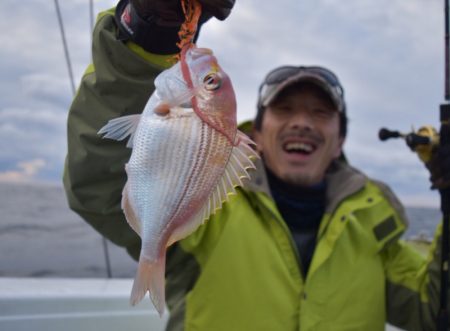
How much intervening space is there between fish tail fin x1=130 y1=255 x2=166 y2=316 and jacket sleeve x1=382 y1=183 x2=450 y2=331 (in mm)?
2056

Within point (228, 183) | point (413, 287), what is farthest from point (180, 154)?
point (413, 287)

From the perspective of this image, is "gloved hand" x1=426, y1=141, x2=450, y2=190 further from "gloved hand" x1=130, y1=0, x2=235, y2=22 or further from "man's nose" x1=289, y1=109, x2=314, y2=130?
"gloved hand" x1=130, y1=0, x2=235, y2=22

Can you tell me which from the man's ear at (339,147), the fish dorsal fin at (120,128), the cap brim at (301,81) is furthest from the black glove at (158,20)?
the man's ear at (339,147)

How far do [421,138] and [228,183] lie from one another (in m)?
1.81

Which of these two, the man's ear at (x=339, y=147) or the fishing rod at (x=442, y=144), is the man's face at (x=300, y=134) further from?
the fishing rod at (x=442, y=144)

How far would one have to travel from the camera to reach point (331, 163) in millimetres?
3082

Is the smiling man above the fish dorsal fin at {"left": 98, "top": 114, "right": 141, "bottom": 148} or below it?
below

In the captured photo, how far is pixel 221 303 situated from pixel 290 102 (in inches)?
50.0

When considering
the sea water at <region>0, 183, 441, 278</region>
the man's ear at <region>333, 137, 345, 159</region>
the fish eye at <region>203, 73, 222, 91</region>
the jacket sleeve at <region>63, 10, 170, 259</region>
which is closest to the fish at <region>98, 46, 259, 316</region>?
the fish eye at <region>203, 73, 222, 91</region>

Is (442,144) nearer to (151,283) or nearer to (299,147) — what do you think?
(299,147)

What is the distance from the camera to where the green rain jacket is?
1761 millimetres

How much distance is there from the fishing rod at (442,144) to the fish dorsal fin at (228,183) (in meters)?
1.74

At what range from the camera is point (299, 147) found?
273cm

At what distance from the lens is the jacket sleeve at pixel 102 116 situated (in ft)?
4.76
